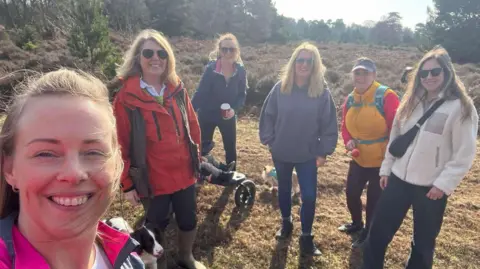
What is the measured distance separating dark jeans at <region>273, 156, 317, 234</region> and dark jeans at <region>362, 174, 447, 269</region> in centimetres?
67

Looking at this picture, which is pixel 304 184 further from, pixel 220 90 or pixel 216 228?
pixel 220 90

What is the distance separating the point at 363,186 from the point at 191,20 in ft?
110

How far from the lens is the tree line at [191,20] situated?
42.4 ft

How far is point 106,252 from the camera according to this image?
1.21m

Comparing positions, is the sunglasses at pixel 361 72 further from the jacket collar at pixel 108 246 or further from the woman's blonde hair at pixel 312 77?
the jacket collar at pixel 108 246

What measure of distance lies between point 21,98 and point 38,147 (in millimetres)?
203

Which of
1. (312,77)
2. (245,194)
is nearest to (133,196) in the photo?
(312,77)

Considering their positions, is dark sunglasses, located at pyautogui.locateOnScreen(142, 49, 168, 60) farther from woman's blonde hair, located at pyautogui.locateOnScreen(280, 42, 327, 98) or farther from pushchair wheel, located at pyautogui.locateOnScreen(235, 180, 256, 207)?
pushchair wheel, located at pyautogui.locateOnScreen(235, 180, 256, 207)

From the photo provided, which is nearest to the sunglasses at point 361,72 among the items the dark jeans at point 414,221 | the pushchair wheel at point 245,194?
the dark jeans at point 414,221

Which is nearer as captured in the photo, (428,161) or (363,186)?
(428,161)

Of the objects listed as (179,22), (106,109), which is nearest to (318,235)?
(106,109)

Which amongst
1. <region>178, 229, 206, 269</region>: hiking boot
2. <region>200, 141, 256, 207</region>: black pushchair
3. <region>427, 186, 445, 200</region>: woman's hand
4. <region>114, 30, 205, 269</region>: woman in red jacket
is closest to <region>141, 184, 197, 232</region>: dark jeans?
<region>114, 30, 205, 269</region>: woman in red jacket

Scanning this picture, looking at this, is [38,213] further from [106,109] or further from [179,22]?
[179,22]

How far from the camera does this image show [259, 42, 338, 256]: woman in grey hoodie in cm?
319
